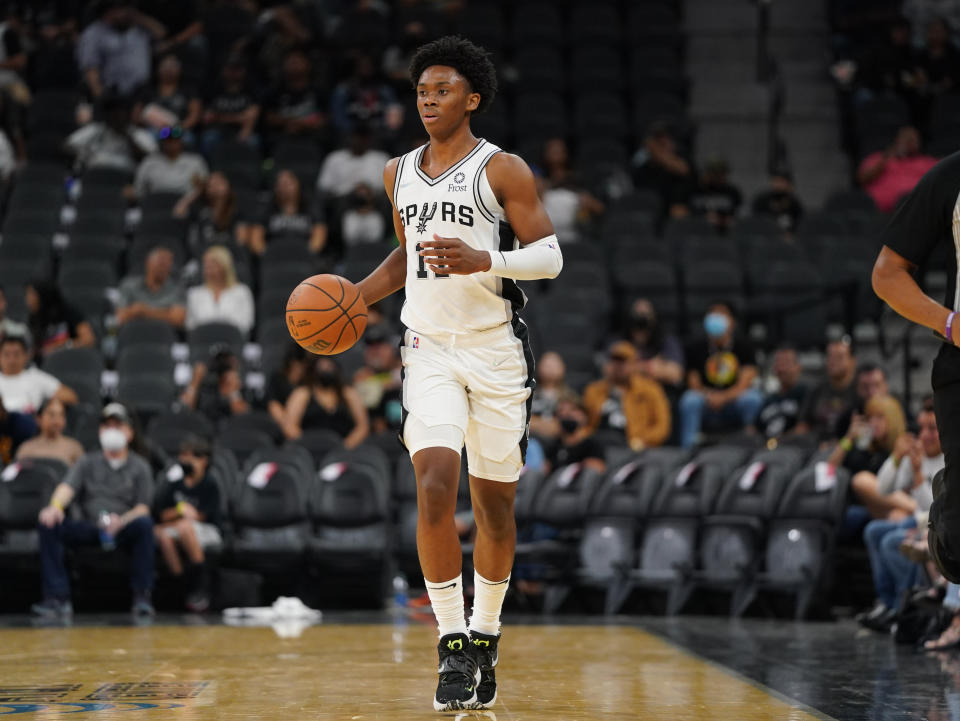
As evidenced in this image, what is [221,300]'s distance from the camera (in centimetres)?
1207

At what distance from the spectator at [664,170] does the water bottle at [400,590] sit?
5.59 meters

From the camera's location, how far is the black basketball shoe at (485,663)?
4867mm

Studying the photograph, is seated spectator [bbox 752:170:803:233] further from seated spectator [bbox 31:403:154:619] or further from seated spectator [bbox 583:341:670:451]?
seated spectator [bbox 31:403:154:619]

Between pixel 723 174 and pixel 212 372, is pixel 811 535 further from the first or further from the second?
pixel 723 174

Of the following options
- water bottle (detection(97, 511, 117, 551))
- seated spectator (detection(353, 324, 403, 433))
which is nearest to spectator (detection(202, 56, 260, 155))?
seated spectator (detection(353, 324, 403, 433))

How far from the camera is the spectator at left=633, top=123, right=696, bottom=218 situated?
1433 centimetres

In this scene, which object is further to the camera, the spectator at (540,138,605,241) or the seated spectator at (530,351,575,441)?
the spectator at (540,138,605,241)

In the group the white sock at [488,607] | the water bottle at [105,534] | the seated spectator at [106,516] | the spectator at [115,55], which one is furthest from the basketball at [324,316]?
the spectator at [115,55]

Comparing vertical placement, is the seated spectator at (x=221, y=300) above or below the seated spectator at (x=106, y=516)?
above

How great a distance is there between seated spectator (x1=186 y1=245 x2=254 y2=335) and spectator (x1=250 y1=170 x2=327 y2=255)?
1135 mm

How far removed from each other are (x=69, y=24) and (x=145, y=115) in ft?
7.61

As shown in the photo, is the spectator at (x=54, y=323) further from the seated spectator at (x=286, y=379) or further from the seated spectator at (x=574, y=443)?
the seated spectator at (x=574, y=443)

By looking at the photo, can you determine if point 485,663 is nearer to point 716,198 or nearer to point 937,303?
point 937,303

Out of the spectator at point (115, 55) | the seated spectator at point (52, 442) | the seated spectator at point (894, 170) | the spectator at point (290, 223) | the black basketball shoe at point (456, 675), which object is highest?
the spectator at point (115, 55)
